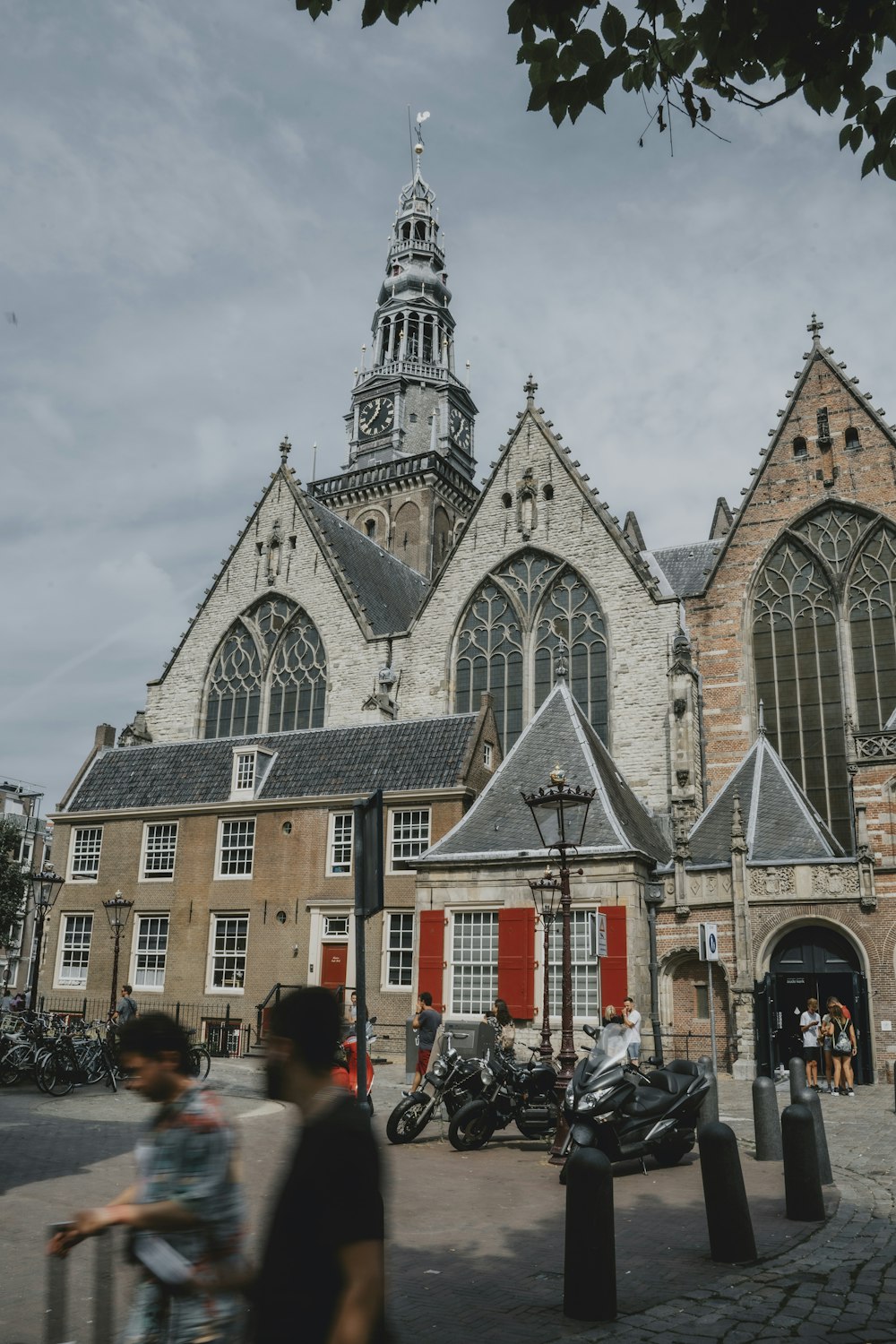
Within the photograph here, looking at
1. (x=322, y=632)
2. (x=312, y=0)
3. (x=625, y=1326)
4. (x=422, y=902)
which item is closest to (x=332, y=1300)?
(x=625, y=1326)

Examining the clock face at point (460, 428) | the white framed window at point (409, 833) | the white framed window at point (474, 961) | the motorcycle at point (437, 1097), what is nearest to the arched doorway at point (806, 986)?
the white framed window at point (474, 961)

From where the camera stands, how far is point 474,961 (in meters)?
20.4

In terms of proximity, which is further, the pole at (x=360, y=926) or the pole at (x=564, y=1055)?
the pole at (x=564, y=1055)

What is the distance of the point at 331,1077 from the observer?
3.28 metres

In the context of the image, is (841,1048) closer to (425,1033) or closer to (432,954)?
(425,1033)

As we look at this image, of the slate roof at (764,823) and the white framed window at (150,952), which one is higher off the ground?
the slate roof at (764,823)

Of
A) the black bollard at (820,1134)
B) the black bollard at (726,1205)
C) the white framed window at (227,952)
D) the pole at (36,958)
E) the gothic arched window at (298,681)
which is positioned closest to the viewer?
the black bollard at (726,1205)

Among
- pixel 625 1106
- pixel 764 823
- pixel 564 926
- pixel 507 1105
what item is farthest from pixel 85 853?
pixel 625 1106

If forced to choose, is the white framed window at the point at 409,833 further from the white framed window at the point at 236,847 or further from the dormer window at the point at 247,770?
the dormer window at the point at 247,770

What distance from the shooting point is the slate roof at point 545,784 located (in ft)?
68.2

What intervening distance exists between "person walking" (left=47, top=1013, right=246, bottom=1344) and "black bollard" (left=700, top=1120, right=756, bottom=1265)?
168 inches

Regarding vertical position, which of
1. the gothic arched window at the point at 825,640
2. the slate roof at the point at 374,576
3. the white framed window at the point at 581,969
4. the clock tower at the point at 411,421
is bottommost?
the white framed window at the point at 581,969

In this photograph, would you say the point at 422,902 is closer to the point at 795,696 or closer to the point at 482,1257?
the point at 795,696

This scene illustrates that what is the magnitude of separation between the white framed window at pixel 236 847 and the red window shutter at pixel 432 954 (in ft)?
17.1
